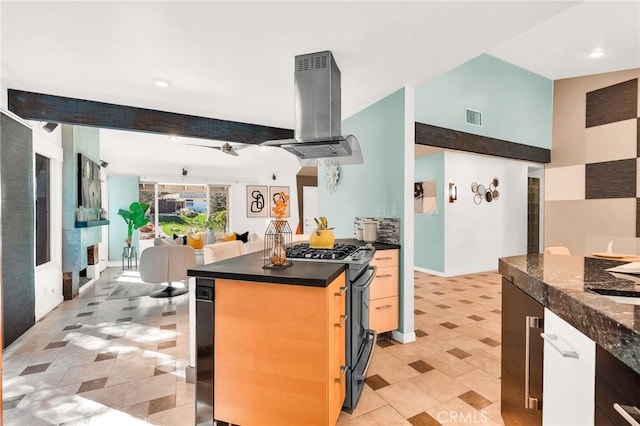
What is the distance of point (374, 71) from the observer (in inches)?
100.0

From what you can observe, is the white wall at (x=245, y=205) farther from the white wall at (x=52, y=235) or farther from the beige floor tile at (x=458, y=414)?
the beige floor tile at (x=458, y=414)

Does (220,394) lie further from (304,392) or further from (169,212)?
(169,212)

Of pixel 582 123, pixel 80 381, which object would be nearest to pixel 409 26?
pixel 582 123

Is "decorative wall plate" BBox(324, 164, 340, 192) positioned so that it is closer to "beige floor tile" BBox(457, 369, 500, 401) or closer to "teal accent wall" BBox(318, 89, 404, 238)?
"teal accent wall" BBox(318, 89, 404, 238)

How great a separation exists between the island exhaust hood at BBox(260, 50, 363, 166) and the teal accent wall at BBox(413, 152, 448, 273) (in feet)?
11.9

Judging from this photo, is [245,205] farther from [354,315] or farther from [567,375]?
[567,375]

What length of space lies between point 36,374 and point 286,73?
315cm

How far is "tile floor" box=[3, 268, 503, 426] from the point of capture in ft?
5.92

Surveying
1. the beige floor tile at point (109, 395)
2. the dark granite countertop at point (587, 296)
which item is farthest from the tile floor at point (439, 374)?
the beige floor tile at point (109, 395)

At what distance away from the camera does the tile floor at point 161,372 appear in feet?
5.92

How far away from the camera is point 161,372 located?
7.54 feet

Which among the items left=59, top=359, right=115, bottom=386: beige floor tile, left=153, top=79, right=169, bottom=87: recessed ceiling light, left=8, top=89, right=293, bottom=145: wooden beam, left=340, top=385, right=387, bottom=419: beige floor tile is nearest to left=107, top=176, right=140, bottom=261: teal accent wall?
left=8, top=89, right=293, bottom=145: wooden beam

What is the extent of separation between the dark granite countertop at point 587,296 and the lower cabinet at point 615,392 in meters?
0.04

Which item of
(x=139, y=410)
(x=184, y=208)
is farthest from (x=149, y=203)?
(x=139, y=410)
